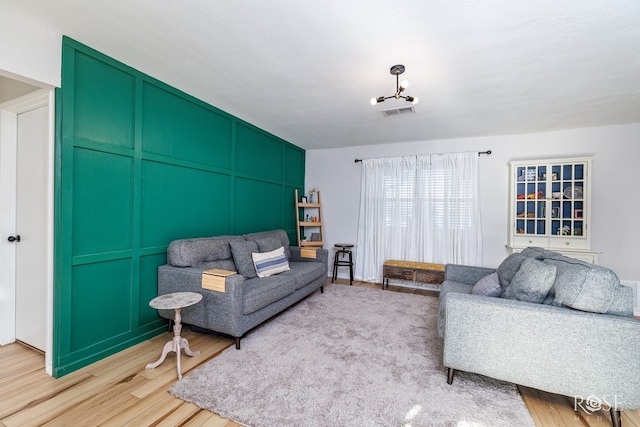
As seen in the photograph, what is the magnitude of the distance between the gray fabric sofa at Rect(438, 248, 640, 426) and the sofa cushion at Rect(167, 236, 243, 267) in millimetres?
2304

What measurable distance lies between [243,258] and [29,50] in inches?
91.7

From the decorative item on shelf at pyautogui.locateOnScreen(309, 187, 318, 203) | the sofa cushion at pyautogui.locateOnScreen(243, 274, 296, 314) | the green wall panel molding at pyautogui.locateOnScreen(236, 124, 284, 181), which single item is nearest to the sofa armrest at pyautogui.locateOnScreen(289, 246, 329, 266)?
the sofa cushion at pyautogui.locateOnScreen(243, 274, 296, 314)

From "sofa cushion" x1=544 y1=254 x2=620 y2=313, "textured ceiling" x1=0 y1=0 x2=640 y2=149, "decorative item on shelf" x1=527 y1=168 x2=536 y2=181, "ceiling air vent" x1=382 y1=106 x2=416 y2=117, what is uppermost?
"textured ceiling" x1=0 y1=0 x2=640 y2=149

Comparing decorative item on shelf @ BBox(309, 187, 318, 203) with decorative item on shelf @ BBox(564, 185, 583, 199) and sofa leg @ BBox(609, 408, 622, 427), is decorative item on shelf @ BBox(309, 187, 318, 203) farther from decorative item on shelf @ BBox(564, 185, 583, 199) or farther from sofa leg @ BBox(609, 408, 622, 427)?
sofa leg @ BBox(609, 408, 622, 427)

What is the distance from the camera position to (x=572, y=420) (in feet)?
5.51

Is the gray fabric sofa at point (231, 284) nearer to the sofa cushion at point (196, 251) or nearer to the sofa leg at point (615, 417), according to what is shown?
the sofa cushion at point (196, 251)

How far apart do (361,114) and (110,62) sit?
102 inches

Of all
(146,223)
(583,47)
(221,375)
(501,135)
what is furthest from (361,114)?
(221,375)

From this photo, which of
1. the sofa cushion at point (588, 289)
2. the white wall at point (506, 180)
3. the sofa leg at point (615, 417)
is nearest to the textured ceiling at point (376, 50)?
the white wall at point (506, 180)

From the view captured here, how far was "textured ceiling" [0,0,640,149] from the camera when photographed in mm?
A: 1699

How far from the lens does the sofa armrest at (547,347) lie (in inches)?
61.7

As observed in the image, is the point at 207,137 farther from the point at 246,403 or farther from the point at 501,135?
the point at 501,135

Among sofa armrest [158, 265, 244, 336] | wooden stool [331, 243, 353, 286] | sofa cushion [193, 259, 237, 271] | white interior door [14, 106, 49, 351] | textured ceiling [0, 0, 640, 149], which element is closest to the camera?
textured ceiling [0, 0, 640, 149]

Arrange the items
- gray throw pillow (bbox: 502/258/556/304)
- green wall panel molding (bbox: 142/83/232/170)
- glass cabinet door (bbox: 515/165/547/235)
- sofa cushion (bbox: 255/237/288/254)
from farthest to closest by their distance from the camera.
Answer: glass cabinet door (bbox: 515/165/547/235), sofa cushion (bbox: 255/237/288/254), green wall panel molding (bbox: 142/83/232/170), gray throw pillow (bbox: 502/258/556/304)
